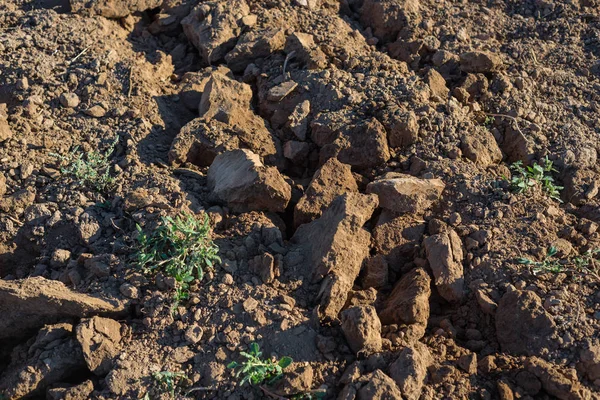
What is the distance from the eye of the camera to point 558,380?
2875 mm

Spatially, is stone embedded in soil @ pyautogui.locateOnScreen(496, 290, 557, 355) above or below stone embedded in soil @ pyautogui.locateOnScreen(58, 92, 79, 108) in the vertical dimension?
above

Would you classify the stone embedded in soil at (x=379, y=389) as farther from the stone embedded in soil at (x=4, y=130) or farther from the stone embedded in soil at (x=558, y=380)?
the stone embedded in soil at (x=4, y=130)

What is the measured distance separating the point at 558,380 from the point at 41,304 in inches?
94.7

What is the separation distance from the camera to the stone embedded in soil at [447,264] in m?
3.29

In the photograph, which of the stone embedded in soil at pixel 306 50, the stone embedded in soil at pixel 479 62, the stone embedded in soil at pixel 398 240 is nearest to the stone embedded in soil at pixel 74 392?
the stone embedded in soil at pixel 398 240

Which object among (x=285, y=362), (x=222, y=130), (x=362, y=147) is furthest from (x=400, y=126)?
(x=285, y=362)

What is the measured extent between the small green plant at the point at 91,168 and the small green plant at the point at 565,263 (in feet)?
7.45

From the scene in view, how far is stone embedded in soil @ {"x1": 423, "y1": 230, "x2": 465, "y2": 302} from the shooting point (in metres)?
3.29

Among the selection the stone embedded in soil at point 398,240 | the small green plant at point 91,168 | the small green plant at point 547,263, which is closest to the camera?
the small green plant at point 547,263

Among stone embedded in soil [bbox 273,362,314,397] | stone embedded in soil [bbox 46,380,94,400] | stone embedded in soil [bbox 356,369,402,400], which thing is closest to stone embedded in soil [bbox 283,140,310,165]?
stone embedded in soil [bbox 273,362,314,397]

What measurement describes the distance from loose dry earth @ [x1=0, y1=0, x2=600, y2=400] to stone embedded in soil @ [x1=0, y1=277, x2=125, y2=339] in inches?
0.4

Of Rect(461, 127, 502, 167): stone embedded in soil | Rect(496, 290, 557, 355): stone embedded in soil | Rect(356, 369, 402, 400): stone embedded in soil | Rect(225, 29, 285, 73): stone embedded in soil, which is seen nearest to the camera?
Rect(356, 369, 402, 400): stone embedded in soil

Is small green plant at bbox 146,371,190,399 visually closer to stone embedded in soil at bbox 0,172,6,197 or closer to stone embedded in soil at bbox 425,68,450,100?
stone embedded in soil at bbox 0,172,6,197

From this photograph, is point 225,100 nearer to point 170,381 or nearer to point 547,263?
point 170,381
